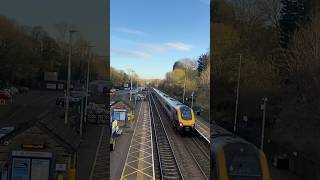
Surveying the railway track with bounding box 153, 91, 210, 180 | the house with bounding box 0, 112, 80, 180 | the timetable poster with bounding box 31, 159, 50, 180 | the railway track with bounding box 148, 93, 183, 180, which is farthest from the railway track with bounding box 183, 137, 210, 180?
the timetable poster with bounding box 31, 159, 50, 180

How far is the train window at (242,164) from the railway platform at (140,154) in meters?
2.27

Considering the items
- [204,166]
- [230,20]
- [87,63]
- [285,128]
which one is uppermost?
[230,20]

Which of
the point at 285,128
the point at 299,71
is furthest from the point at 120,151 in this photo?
the point at 299,71

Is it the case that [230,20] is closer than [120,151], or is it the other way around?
[120,151]

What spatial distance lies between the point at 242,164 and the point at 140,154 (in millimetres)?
3868

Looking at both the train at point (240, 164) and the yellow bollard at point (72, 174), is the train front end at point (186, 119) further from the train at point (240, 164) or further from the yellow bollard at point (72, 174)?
the train at point (240, 164)

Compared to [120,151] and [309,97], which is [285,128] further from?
[120,151]

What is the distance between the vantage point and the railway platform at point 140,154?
7091 millimetres

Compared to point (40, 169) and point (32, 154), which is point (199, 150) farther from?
point (32, 154)

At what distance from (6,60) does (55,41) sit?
112 cm

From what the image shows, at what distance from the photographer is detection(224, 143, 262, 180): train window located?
201 inches

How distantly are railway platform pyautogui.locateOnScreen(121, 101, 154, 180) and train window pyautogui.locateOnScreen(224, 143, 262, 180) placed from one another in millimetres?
2270

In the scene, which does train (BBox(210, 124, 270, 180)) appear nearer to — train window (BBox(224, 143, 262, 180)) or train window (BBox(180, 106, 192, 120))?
train window (BBox(224, 143, 262, 180))

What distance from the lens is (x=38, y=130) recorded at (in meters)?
5.71
